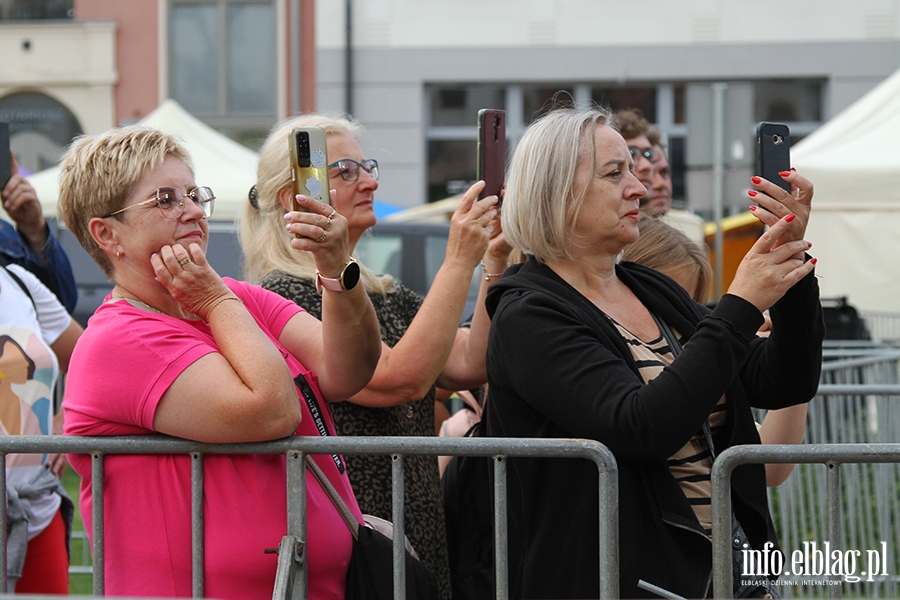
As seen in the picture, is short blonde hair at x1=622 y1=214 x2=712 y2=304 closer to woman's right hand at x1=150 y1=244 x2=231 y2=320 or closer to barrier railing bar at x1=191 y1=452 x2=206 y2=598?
woman's right hand at x1=150 y1=244 x2=231 y2=320

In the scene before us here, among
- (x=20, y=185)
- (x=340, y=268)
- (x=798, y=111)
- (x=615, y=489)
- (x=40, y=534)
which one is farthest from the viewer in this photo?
(x=798, y=111)

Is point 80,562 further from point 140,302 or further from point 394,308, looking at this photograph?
point 140,302

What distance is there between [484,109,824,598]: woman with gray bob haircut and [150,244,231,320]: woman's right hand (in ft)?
2.05

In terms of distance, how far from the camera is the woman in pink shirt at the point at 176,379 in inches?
83.0

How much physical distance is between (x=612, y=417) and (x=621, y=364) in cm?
12

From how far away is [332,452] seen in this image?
222 cm

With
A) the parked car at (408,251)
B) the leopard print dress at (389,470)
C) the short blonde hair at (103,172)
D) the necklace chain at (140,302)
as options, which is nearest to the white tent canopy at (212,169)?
the parked car at (408,251)

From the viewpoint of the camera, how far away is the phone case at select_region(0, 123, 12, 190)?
3574mm

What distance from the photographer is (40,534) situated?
3.17 metres

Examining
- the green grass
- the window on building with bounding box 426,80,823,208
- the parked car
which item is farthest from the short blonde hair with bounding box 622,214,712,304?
the window on building with bounding box 426,80,823,208

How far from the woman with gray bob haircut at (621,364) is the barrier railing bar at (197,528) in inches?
26.4

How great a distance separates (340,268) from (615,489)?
0.75m

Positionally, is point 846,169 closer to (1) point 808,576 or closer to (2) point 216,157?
(2) point 216,157

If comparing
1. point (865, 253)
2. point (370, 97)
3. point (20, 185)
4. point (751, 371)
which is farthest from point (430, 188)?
point (751, 371)
